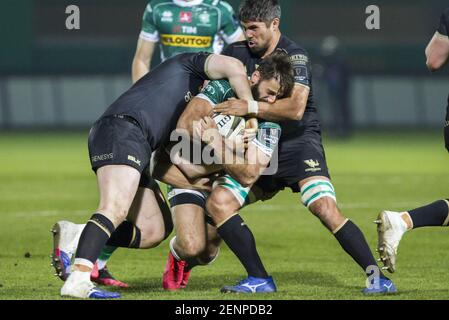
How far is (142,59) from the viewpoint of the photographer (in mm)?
12656

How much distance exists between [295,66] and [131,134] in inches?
57.3

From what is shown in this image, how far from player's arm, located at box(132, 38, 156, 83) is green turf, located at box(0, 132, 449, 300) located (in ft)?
5.97

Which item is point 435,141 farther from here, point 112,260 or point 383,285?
point 383,285

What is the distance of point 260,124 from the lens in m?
8.85

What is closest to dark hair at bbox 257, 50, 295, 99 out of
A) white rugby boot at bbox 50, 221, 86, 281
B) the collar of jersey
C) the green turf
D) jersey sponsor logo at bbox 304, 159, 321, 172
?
jersey sponsor logo at bbox 304, 159, 321, 172

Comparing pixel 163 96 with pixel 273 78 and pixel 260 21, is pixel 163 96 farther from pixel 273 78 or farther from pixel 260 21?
pixel 260 21

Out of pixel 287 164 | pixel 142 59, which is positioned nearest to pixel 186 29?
pixel 142 59

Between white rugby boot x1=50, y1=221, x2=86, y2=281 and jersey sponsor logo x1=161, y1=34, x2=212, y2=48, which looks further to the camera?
jersey sponsor logo x1=161, y1=34, x2=212, y2=48

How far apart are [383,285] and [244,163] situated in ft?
4.38

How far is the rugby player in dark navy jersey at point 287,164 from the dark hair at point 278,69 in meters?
0.14

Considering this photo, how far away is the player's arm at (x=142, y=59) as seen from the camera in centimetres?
1245

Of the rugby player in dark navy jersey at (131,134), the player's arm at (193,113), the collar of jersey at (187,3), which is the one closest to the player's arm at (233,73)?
the rugby player in dark navy jersey at (131,134)

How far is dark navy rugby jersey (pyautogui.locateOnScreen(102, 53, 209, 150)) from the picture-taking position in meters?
8.57

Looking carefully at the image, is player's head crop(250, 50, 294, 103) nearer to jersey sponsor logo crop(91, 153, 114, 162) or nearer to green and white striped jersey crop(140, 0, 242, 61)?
jersey sponsor logo crop(91, 153, 114, 162)
